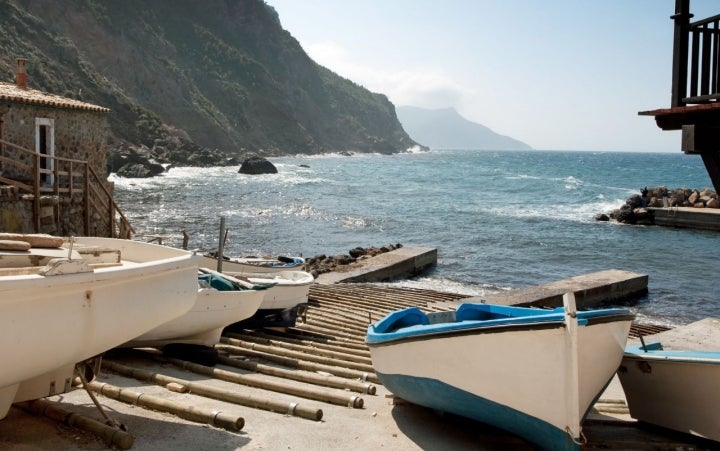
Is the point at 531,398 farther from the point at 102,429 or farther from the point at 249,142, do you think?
the point at 249,142

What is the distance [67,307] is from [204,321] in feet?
15.0

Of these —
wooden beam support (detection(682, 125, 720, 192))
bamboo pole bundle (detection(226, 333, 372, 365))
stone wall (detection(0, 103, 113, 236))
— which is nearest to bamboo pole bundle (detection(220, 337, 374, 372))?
bamboo pole bundle (detection(226, 333, 372, 365))

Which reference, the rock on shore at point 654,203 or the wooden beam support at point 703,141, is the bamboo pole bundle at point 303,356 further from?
the rock on shore at point 654,203

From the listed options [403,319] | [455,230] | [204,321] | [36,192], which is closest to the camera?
[403,319]

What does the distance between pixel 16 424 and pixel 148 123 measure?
9049 centimetres

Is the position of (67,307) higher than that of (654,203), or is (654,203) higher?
(654,203)

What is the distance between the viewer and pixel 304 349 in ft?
36.4

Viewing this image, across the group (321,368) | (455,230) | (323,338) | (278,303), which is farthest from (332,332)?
(455,230)

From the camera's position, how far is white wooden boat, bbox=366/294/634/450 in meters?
6.49

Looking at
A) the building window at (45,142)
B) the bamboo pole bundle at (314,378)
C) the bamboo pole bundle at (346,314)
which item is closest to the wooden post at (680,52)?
the bamboo pole bundle at (314,378)

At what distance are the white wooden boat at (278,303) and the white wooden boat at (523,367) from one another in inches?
223

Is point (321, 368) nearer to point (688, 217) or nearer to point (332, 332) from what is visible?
point (332, 332)

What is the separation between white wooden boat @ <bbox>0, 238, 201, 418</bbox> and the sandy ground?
425mm

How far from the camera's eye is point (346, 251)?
117ft
